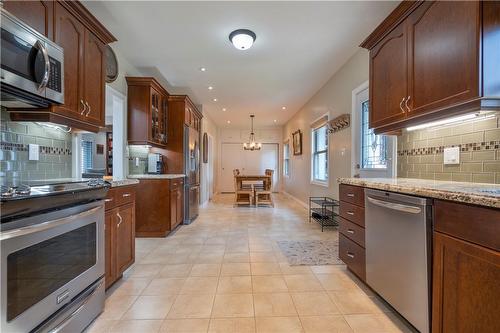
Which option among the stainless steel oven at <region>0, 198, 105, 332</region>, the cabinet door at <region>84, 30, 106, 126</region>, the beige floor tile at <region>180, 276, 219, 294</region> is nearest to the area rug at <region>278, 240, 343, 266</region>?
the beige floor tile at <region>180, 276, 219, 294</region>

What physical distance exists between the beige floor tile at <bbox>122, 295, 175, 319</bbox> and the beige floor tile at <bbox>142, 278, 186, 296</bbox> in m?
0.06

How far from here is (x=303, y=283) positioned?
7.26ft

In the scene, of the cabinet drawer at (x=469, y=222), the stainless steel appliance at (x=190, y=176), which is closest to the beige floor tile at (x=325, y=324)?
the cabinet drawer at (x=469, y=222)

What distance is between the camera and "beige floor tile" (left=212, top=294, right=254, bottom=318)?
5.75ft

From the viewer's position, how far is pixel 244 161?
32.7 ft

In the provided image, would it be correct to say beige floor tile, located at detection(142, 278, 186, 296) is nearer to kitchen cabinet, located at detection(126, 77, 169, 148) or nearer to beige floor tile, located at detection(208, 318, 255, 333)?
beige floor tile, located at detection(208, 318, 255, 333)

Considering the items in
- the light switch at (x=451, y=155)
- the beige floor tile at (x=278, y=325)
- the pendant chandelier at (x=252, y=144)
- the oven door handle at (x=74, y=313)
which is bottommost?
the beige floor tile at (x=278, y=325)

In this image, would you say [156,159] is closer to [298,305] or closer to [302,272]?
[302,272]

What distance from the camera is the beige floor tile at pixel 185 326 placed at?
5.18 feet

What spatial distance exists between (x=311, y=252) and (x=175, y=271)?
5.16 ft

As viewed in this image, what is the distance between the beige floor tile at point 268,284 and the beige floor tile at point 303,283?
0.06 metres

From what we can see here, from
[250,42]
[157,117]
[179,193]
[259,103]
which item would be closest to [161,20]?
[250,42]

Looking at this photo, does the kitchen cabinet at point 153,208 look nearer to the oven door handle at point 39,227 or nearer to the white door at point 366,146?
the oven door handle at point 39,227

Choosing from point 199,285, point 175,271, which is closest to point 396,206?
point 199,285
